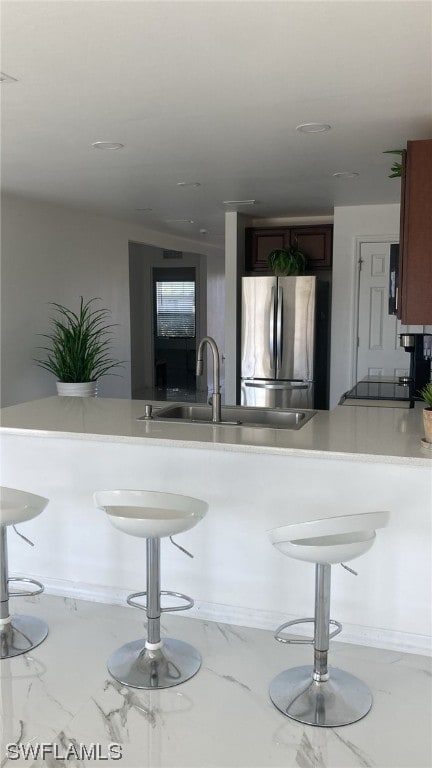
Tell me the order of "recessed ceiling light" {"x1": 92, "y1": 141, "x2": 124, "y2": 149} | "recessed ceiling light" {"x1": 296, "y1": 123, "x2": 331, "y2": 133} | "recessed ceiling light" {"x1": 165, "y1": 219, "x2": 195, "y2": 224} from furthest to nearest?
"recessed ceiling light" {"x1": 165, "y1": 219, "x2": 195, "y2": 224}
"recessed ceiling light" {"x1": 92, "y1": 141, "x2": 124, "y2": 149}
"recessed ceiling light" {"x1": 296, "y1": 123, "x2": 331, "y2": 133}

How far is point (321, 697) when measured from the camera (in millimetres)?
2381

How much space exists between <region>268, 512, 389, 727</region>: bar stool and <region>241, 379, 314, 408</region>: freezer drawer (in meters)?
3.68

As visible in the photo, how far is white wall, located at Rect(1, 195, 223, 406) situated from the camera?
561 cm

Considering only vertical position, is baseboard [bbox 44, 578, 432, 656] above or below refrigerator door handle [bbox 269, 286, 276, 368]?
below

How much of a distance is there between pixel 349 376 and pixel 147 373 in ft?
14.9

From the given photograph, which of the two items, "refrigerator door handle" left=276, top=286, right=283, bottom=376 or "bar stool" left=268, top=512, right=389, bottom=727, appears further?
"refrigerator door handle" left=276, top=286, right=283, bottom=376

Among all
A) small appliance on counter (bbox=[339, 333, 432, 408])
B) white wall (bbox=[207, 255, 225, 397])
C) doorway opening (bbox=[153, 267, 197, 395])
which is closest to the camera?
small appliance on counter (bbox=[339, 333, 432, 408])

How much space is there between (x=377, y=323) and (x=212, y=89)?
379cm

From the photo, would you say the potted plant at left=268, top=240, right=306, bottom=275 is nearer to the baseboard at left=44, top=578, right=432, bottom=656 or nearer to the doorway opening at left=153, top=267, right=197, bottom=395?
the baseboard at left=44, top=578, right=432, bottom=656

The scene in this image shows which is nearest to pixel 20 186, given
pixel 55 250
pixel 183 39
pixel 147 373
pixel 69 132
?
pixel 55 250

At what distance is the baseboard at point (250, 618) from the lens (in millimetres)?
2775

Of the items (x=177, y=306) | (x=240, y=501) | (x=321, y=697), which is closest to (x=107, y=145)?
(x=240, y=501)
